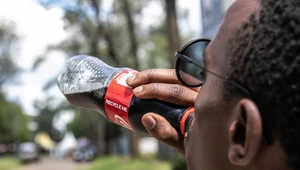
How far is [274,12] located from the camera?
1.12m

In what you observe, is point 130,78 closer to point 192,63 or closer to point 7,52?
point 192,63

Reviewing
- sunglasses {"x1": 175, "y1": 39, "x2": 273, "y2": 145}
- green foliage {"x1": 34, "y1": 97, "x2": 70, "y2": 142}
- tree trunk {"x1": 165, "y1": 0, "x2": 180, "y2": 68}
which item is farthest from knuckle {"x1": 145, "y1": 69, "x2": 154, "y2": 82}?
green foliage {"x1": 34, "y1": 97, "x2": 70, "y2": 142}

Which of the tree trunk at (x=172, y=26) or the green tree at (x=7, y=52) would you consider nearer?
the tree trunk at (x=172, y=26)

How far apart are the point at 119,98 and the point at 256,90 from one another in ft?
2.07

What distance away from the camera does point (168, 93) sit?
1.57 metres

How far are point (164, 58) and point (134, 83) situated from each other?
84.5 ft

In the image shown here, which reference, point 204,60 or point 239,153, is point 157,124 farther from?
point 239,153

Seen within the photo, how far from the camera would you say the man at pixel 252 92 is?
107 cm

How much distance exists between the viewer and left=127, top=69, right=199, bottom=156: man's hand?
1.58 m

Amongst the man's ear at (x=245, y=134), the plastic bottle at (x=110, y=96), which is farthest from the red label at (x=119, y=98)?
the man's ear at (x=245, y=134)

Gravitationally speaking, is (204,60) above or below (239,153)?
above

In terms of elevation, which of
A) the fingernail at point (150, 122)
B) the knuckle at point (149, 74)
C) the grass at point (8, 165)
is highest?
the knuckle at point (149, 74)

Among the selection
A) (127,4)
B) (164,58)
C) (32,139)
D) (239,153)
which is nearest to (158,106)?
(239,153)

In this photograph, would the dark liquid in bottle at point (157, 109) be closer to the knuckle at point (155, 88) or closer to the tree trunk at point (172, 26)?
the knuckle at point (155, 88)
